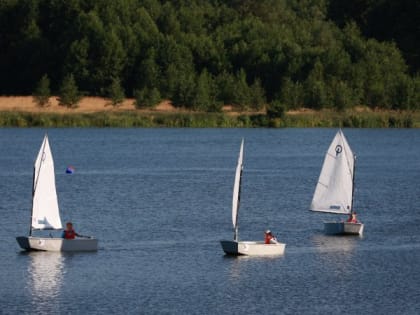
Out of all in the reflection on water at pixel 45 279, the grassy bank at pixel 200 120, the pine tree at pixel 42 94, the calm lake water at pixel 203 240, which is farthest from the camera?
the pine tree at pixel 42 94

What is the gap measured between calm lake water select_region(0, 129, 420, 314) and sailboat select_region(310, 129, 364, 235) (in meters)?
1.44

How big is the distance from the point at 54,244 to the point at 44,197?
3.20 m

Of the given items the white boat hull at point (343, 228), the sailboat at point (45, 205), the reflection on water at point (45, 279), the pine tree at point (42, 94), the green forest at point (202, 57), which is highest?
the green forest at point (202, 57)

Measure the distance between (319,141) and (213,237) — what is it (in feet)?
252

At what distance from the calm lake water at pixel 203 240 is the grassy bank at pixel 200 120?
2784cm

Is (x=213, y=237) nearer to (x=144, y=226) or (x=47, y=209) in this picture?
(x=144, y=226)

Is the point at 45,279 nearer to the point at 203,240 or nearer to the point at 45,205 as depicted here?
the point at 45,205

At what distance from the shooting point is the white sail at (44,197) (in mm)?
59969

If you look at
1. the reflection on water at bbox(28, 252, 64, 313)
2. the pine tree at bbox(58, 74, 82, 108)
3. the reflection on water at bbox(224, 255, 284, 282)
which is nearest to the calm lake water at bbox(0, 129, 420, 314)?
the reflection on water at bbox(28, 252, 64, 313)

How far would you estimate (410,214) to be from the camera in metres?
76.4

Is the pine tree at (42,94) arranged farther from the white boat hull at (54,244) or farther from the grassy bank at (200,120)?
the white boat hull at (54,244)

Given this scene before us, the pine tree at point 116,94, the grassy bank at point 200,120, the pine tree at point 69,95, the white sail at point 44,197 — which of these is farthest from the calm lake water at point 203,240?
the pine tree at point 116,94

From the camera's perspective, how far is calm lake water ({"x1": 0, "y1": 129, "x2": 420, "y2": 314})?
5041cm

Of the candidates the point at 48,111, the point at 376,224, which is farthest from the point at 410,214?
the point at 48,111
